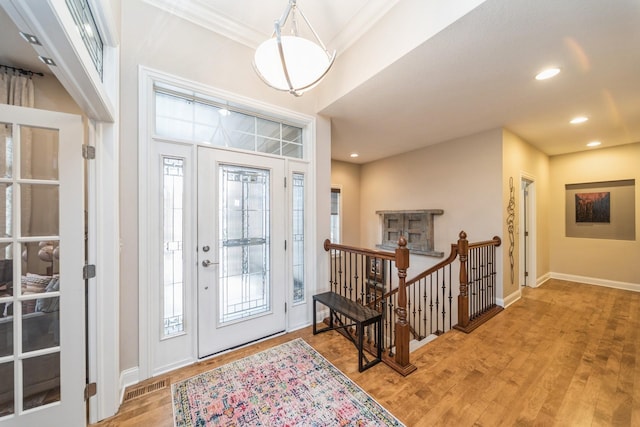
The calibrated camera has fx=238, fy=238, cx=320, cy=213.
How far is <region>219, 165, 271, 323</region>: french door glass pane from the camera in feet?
7.88

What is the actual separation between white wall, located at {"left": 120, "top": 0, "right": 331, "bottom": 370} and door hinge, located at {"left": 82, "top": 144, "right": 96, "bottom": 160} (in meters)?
0.33

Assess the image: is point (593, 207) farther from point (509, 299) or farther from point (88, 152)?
point (88, 152)

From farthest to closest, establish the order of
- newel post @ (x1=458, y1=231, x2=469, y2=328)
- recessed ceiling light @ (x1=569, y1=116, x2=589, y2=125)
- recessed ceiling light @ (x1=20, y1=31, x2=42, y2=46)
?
recessed ceiling light @ (x1=569, y1=116, x2=589, y2=125), newel post @ (x1=458, y1=231, x2=469, y2=328), recessed ceiling light @ (x1=20, y1=31, x2=42, y2=46)

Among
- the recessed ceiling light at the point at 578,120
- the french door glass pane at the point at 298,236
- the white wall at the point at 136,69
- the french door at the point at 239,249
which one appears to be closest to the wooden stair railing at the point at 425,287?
the french door glass pane at the point at 298,236

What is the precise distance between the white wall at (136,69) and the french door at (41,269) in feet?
1.36

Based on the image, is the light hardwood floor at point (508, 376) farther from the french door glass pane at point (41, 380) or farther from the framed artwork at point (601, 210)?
the framed artwork at point (601, 210)

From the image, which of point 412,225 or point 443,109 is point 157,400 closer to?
point 443,109

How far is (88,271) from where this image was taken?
155cm

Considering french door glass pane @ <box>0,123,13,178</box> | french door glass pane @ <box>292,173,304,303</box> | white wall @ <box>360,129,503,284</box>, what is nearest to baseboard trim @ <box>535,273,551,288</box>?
white wall @ <box>360,129,503,284</box>

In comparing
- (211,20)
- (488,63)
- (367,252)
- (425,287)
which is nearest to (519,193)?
(425,287)

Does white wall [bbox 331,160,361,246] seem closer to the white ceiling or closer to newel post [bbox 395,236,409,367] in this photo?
the white ceiling

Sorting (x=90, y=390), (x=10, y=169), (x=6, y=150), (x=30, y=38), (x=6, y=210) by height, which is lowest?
(x=90, y=390)

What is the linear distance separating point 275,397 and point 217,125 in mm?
2459

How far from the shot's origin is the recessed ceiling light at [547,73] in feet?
7.02
